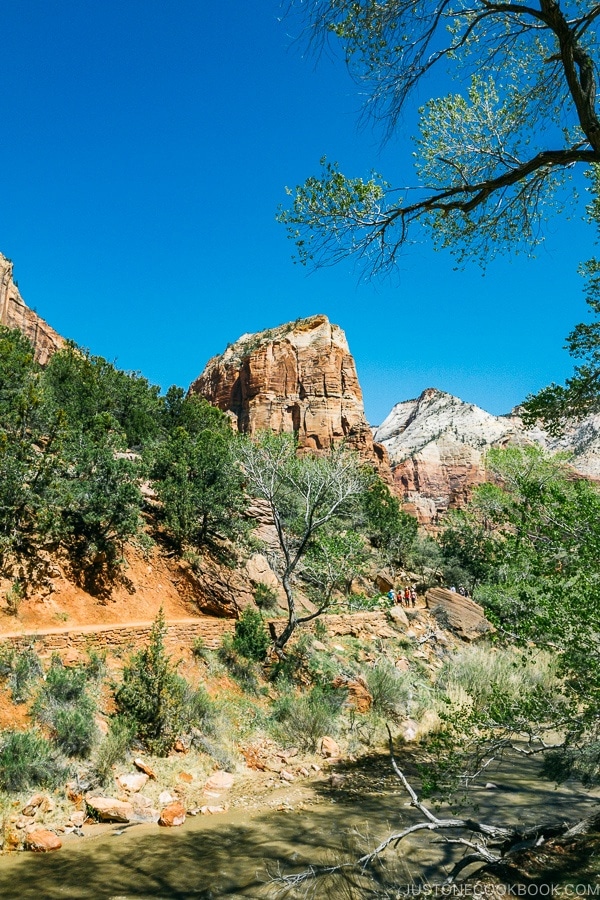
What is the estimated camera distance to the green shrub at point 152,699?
10.6 meters

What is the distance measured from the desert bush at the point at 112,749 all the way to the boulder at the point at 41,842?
1626mm

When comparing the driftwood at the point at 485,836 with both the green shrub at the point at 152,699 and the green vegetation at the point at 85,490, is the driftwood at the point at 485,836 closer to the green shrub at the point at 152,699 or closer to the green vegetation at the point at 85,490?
the green shrub at the point at 152,699

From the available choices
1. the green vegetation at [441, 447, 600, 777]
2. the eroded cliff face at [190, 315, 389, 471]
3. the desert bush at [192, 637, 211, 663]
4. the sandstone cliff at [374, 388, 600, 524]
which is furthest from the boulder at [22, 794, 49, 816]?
the sandstone cliff at [374, 388, 600, 524]

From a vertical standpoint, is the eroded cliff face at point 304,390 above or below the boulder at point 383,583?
above

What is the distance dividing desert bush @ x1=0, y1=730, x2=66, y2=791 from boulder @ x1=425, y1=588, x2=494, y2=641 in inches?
728

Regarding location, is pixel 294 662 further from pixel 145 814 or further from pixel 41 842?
pixel 41 842

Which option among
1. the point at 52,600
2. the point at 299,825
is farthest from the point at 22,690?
the point at 299,825

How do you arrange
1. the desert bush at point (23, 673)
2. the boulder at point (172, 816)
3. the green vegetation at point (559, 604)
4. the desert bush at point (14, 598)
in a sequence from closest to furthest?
the green vegetation at point (559, 604) < the boulder at point (172, 816) < the desert bush at point (23, 673) < the desert bush at point (14, 598)

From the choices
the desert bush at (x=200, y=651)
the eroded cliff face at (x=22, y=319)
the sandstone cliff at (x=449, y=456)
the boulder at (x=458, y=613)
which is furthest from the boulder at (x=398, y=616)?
the sandstone cliff at (x=449, y=456)

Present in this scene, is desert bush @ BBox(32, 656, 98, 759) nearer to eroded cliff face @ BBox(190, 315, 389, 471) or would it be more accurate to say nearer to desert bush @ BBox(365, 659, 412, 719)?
desert bush @ BBox(365, 659, 412, 719)

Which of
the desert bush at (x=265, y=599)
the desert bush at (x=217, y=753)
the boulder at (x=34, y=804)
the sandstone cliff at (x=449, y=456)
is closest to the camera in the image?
the boulder at (x=34, y=804)

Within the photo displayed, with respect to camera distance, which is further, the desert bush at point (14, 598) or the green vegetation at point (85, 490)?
the green vegetation at point (85, 490)

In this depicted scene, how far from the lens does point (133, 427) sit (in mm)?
30750

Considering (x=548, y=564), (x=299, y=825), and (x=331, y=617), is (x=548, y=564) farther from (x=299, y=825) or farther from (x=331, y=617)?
(x=331, y=617)
